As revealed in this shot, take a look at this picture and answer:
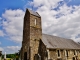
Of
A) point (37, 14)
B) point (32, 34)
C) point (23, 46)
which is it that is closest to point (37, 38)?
point (32, 34)

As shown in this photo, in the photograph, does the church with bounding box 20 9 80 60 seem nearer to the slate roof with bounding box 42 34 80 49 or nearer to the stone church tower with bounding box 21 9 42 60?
the stone church tower with bounding box 21 9 42 60

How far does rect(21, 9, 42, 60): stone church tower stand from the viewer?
26.8 metres

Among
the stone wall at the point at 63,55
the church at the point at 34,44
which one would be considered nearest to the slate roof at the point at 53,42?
the church at the point at 34,44

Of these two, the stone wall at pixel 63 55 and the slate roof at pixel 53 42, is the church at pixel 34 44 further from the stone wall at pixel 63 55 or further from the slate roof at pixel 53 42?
the slate roof at pixel 53 42

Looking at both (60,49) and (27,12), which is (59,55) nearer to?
(60,49)

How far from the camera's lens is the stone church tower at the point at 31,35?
2678 centimetres

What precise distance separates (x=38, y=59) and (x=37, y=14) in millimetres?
10938

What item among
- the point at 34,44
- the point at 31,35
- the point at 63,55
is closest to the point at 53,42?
the point at 63,55

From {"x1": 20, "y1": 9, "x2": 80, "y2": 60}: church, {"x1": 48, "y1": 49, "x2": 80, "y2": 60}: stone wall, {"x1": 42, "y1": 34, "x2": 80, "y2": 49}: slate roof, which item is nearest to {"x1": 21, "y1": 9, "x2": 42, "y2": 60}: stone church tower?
{"x1": 20, "y1": 9, "x2": 80, "y2": 60}: church

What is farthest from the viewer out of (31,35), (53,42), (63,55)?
(53,42)

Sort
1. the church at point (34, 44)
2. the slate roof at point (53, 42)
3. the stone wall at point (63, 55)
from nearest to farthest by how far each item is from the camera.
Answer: the church at point (34, 44) < the stone wall at point (63, 55) < the slate roof at point (53, 42)

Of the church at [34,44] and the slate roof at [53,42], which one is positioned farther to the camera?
the slate roof at [53,42]

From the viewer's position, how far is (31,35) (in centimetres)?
2759

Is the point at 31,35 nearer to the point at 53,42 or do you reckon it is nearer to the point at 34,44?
the point at 34,44
